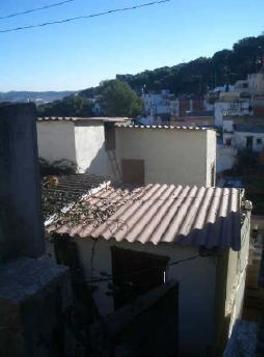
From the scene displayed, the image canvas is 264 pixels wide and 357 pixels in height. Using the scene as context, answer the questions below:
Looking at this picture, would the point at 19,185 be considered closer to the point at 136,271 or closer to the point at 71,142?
the point at 136,271

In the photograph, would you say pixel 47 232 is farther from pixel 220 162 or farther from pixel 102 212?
pixel 220 162

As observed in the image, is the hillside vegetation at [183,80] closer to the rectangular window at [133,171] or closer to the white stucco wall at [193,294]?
the rectangular window at [133,171]

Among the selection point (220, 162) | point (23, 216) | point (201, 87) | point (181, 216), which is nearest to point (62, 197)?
point (181, 216)

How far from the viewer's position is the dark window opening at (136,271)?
7219mm

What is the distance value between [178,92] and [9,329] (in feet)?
259

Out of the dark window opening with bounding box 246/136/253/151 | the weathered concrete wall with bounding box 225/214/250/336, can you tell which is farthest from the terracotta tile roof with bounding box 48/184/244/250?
the dark window opening with bounding box 246/136/253/151

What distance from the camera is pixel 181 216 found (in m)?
7.69

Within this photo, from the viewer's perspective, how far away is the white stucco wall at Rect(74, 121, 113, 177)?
12.4 m

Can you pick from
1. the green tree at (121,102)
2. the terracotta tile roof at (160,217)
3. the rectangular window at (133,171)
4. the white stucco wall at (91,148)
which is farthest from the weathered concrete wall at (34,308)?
the green tree at (121,102)

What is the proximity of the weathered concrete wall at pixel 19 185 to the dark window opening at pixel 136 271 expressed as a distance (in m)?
4.45

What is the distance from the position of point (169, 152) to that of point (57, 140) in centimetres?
452

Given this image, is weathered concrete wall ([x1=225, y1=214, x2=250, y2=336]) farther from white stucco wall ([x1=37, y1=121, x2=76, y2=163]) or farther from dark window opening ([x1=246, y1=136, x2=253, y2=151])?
dark window opening ([x1=246, y1=136, x2=253, y2=151])

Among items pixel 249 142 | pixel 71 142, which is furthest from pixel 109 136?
pixel 249 142

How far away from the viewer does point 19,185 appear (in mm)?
2826
